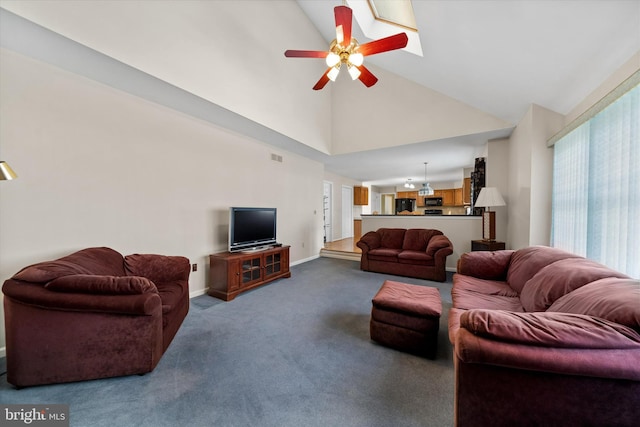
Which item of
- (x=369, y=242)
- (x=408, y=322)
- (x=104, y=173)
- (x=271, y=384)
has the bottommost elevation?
(x=271, y=384)

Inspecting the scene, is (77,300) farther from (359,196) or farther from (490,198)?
(359,196)

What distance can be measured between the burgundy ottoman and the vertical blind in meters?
1.34

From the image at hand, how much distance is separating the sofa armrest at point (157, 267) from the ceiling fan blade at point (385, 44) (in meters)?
2.85

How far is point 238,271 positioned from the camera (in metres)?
3.15

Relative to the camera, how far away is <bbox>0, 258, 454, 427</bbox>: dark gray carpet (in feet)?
4.32

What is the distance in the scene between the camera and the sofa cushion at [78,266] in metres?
1.47

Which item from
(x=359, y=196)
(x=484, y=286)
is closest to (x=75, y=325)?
(x=484, y=286)

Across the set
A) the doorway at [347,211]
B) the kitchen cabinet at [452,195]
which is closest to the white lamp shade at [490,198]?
the doorway at [347,211]

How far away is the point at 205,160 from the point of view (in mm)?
3293

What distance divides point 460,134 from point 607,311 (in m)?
3.55

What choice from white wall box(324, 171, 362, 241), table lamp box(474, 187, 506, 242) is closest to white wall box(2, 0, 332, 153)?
white wall box(324, 171, 362, 241)

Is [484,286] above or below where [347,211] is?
below

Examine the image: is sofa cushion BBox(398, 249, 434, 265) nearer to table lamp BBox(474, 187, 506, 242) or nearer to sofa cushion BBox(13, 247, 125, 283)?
table lamp BBox(474, 187, 506, 242)

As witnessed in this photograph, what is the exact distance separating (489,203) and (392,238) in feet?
5.71
